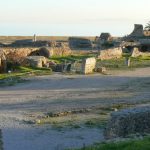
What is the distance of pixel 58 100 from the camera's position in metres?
25.5

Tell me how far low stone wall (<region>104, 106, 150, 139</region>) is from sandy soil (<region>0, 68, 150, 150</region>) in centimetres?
120

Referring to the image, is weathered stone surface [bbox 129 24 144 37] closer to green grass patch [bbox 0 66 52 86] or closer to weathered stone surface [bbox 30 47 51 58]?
weathered stone surface [bbox 30 47 51 58]

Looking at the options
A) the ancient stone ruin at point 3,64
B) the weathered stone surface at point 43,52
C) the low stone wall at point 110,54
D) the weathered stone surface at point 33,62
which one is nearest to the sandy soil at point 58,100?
the ancient stone ruin at point 3,64

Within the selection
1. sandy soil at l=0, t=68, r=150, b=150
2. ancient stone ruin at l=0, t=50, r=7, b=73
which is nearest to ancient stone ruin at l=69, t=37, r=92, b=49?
sandy soil at l=0, t=68, r=150, b=150

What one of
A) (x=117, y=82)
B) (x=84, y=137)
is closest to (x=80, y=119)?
(x=84, y=137)

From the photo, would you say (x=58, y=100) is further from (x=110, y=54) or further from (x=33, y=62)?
(x=110, y=54)

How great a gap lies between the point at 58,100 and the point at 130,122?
10.5m

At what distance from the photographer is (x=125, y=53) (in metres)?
56.8

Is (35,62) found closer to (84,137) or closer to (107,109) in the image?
(107,109)

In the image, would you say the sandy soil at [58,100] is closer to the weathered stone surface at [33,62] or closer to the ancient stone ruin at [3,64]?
the ancient stone ruin at [3,64]

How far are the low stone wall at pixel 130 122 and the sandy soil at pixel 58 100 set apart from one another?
1.20 m

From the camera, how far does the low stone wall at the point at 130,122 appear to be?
1514 centimetres

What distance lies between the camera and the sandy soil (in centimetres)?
1688

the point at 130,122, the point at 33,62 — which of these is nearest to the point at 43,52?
the point at 33,62
